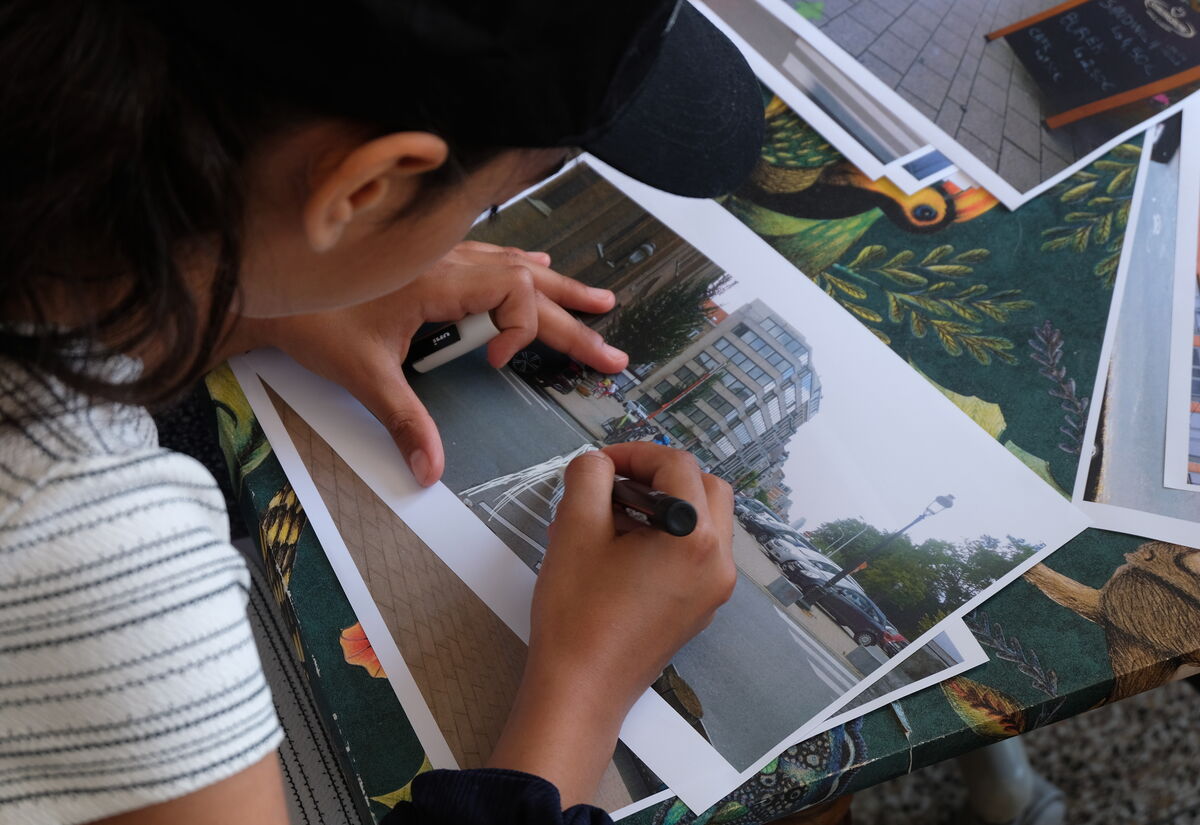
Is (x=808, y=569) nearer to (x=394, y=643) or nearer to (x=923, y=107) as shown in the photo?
(x=394, y=643)

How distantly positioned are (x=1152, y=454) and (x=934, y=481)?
149 millimetres

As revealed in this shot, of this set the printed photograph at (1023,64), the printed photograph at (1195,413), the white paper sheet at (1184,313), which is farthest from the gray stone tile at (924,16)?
the printed photograph at (1195,413)

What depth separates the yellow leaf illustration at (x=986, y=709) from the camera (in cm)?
54

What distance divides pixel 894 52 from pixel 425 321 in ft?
1.54

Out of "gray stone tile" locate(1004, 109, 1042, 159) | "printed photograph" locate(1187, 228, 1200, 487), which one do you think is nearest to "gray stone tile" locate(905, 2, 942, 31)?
"gray stone tile" locate(1004, 109, 1042, 159)

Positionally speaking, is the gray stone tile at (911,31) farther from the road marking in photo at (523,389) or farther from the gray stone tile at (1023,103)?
the road marking in photo at (523,389)

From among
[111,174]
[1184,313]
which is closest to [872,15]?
[1184,313]

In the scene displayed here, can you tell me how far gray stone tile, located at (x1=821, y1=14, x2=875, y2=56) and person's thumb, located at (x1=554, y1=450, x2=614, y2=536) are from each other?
18.1 inches

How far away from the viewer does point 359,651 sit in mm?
559

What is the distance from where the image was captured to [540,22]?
35cm

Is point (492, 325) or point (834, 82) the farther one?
point (834, 82)

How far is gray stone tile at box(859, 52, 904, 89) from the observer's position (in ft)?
2.67

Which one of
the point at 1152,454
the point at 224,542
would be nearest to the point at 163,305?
the point at 224,542

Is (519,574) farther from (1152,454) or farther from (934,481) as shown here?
(1152,454)
